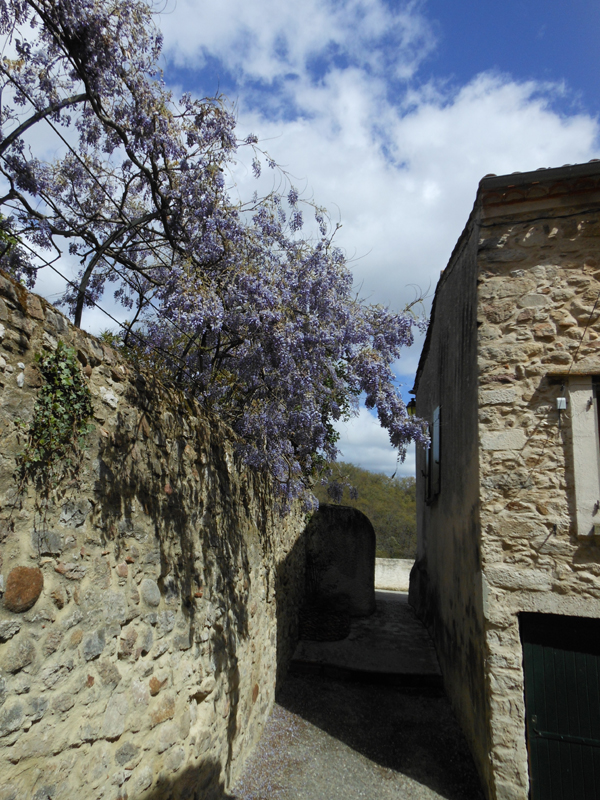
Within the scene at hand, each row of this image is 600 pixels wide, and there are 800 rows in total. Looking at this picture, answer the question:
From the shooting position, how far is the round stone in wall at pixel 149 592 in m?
2.72

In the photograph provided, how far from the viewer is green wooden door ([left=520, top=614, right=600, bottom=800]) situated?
367 centimetres

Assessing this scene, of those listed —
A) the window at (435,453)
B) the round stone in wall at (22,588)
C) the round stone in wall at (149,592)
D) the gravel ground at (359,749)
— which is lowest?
the gravel ground at (359,749)

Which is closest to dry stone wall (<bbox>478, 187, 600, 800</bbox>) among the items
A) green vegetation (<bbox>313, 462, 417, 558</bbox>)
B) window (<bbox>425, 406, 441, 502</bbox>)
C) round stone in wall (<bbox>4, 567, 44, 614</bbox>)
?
window (<bbox>425, 406, 441, 502</bbox>)

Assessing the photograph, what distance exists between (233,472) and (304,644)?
3.79 metres

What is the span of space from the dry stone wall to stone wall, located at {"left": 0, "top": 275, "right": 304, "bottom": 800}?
1.99m

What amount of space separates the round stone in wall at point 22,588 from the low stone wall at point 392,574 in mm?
13536

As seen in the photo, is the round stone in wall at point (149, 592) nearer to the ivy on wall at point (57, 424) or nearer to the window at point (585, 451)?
the ivy on wall at point (57, 424)

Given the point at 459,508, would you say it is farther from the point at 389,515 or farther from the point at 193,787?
the point at 389,515

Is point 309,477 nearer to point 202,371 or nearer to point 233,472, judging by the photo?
point 233,472

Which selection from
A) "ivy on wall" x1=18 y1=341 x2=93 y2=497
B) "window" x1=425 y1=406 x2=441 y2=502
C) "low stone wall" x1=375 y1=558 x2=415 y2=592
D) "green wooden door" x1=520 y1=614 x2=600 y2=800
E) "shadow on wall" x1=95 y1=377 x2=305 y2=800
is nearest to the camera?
"ivy on wall" x1=18 y1=341 x2=93 y2=497

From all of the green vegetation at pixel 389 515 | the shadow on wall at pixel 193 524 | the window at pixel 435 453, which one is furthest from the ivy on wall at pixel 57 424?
the green vegetation at pixel 389 515

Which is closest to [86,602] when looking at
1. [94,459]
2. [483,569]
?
[94,459]

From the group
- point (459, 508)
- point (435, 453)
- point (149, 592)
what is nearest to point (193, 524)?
point (149, 592)

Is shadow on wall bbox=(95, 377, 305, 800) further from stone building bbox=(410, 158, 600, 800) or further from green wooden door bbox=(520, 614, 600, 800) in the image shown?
green wooden door bbox=(520, 614, 600, 800)
